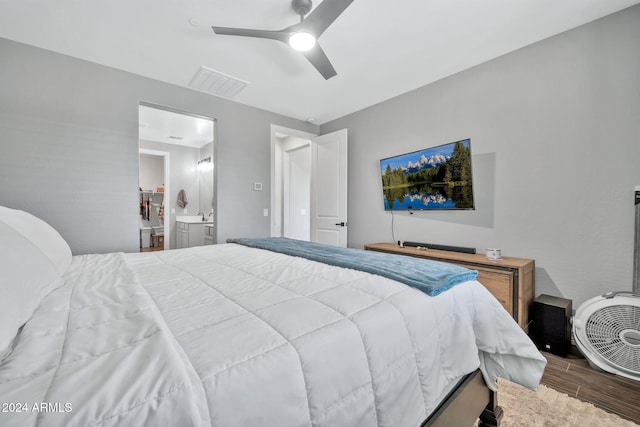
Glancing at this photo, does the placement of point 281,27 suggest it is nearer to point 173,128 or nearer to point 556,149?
point 556,149

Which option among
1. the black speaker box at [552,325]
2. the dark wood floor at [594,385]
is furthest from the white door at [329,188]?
the dark wood floor at [594,385]

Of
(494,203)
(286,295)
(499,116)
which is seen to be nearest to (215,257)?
(286,295)

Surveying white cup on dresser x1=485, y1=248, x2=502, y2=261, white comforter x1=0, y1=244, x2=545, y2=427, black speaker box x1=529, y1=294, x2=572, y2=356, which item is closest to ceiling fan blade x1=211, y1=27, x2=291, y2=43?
white comforter x1=0, y1=244, x2=545, y2=427

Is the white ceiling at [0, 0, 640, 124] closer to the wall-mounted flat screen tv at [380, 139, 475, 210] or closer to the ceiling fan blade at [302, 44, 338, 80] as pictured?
the ceiling fan blade at [302, 44, 338, 80]

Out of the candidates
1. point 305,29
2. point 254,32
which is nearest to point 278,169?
point 254,32

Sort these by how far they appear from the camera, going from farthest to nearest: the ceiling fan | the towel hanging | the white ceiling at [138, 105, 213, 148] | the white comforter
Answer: the towel hanging, the white ceiling at [138, 105, 213, 148], the ceiling fan, the white comforter

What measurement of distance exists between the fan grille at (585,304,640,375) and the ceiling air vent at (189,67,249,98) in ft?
12.3

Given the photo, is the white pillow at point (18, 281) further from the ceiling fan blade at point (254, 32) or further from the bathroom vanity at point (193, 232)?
the bathroom vanity at point (193, 232)

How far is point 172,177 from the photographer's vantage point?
5.94 metres

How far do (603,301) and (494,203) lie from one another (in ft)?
3.59

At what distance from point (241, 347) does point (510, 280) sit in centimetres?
229

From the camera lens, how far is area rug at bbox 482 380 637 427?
1.41 meters

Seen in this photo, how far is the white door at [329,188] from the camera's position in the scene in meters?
3.93

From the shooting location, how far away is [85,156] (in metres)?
2.62
